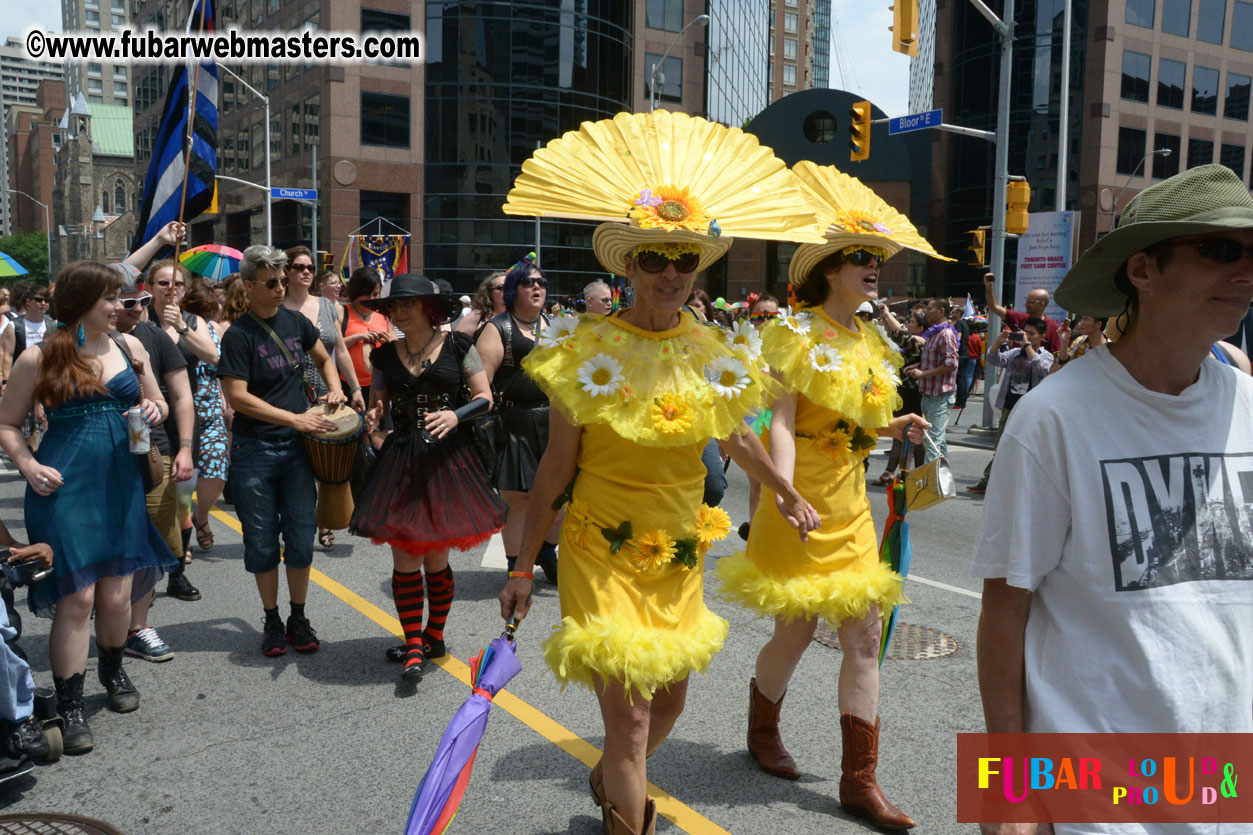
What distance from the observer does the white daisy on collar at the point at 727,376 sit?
320 cm

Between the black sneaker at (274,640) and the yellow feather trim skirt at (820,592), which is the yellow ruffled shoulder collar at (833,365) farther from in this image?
the black sneaker at (274,640)

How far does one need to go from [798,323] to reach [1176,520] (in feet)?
6.98

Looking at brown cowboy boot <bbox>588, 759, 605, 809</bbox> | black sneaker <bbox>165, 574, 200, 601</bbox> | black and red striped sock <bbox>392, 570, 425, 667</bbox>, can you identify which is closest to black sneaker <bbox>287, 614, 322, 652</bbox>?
black and red striped sock <bbox>392, 570, 425, 667</bbox>

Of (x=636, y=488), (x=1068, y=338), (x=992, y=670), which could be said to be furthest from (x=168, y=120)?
(x=1068, y=338)

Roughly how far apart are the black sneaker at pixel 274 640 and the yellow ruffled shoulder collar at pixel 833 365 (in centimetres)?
315

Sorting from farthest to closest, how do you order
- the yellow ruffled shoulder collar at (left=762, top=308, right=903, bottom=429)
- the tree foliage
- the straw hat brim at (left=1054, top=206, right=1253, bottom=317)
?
the tree foliage, the yellow ruffled shoulder collar at (left=762, top=308, right=903, bottom=429), the straw hat brim at (left=1054, top=206, right=1253, bottom=317)

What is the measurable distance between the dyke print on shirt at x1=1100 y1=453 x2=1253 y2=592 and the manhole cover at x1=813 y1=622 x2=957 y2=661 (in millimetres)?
3332

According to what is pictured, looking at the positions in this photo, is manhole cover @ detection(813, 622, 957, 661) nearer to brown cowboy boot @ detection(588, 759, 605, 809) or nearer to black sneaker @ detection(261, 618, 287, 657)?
brown cowboy boot @ detection(588, 759, 605, 809)

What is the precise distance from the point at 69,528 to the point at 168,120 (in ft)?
11.1

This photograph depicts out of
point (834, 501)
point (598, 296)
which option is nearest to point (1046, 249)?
point (598, 296)

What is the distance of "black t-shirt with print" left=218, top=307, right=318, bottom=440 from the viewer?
205 inches

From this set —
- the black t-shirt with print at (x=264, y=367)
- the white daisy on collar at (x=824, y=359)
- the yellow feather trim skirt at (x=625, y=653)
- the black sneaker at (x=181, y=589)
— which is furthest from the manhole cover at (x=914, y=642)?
the black sneaker at (x=181, y=589)

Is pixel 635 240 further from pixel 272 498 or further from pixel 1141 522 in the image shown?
pixel 272 498

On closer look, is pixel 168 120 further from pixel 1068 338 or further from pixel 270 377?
pixel 1068 338
